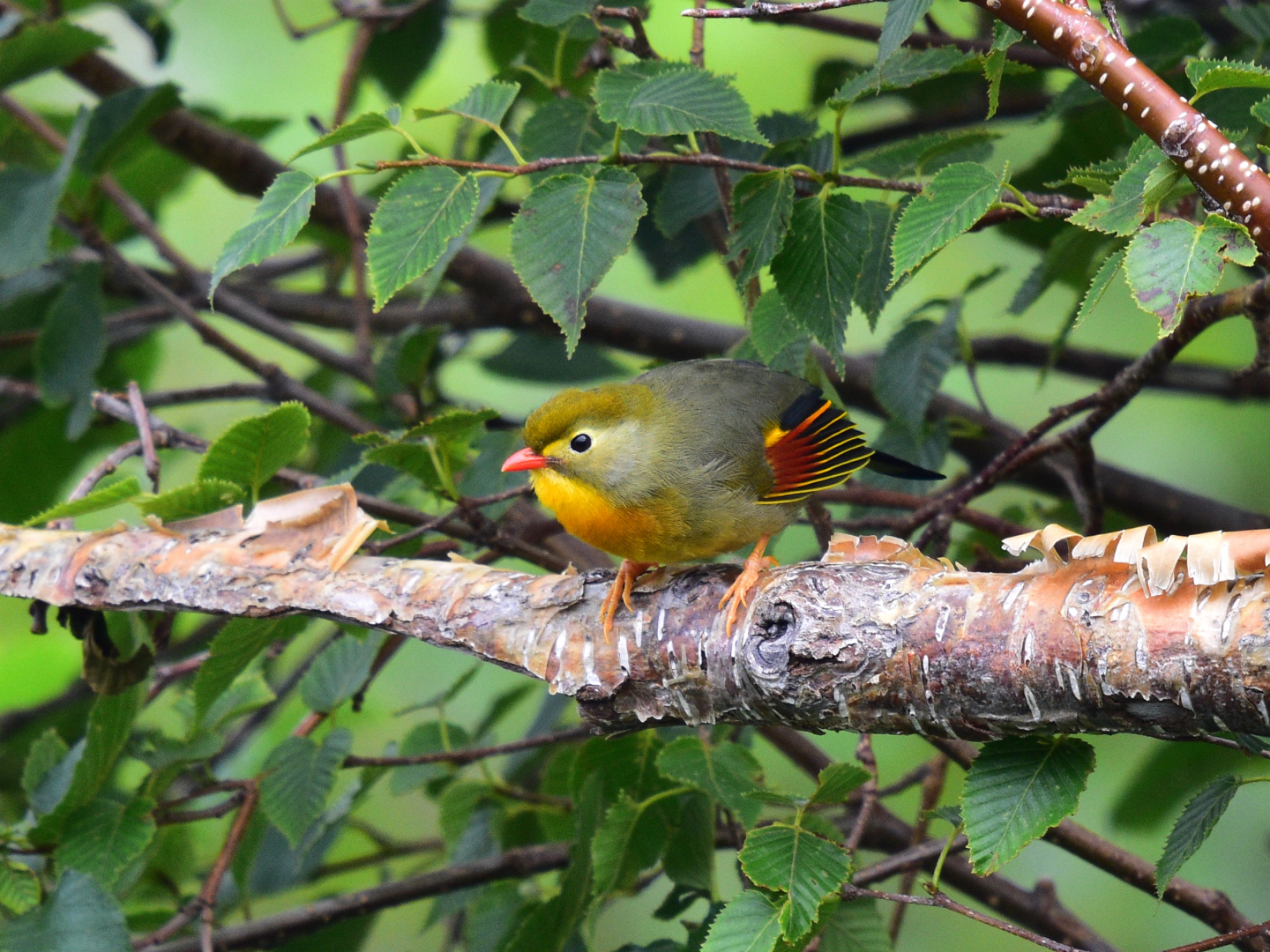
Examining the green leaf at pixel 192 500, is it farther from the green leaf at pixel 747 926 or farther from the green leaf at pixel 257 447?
the green leaf at pixel 747 926

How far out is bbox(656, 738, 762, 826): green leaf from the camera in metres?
2.29

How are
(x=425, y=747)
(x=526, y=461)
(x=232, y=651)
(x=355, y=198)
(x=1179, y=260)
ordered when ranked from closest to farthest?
1. (x=1179, y=260)
2. (x=232, y=651)
3. (x=526, y=461)
4. (x=425, y=747)
5. (x=355, y=198)

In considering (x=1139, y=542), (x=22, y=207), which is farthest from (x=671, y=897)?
(x=22, y=207)

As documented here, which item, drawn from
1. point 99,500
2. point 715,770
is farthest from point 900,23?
point 99,500

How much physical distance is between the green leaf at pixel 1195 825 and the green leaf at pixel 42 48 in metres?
3.40

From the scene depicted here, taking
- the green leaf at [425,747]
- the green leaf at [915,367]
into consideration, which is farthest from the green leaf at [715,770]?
the green leaf at [915,367]

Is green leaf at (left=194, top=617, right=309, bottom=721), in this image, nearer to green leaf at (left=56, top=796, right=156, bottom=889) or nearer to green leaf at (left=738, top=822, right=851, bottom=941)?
green leaf at (left=56, top=796, right=156, bottom=889)

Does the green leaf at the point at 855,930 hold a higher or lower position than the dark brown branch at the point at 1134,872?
higher

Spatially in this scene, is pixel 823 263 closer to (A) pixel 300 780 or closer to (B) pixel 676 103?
(B) pixel 676 103

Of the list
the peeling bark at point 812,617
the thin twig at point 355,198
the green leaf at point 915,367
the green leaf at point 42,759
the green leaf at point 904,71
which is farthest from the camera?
the thin twig at point 355,198

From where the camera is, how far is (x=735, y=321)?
19.9 feet

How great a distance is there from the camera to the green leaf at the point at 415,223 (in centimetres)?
194

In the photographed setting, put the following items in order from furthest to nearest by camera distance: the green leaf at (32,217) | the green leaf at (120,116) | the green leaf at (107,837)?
1. the green leaf at (120,116)
2. the green leaf at (32,217)
3. the green leaf at (107,837)

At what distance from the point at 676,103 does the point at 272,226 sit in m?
0.74
